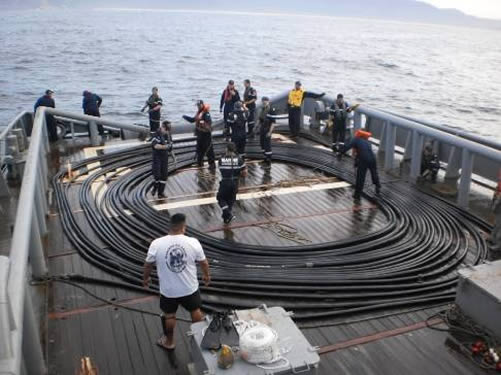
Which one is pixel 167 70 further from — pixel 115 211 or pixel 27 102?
pixel 115 211

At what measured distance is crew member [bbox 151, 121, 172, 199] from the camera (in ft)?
33.9

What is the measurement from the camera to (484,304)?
5883 millimetres

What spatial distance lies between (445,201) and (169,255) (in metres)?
6.95

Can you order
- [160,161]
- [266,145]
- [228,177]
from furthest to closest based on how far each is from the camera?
[266,145] → [160,161] → [228,177]

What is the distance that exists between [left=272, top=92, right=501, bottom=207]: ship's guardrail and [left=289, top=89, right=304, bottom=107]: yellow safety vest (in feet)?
6.38

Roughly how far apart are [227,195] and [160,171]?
206 centimetres

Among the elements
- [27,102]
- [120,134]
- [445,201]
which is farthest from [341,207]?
[27,102]

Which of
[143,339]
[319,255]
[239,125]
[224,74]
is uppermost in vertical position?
[239,125]

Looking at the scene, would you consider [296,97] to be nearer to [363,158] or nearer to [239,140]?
[239,140]

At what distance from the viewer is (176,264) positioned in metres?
5.21

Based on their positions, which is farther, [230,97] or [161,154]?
[230,97]

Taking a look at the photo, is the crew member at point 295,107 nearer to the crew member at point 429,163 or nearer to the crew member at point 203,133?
the crew member at point 203,133

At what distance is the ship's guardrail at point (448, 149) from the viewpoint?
986cm

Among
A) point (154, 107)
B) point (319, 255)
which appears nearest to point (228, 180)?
point (319, 255)
